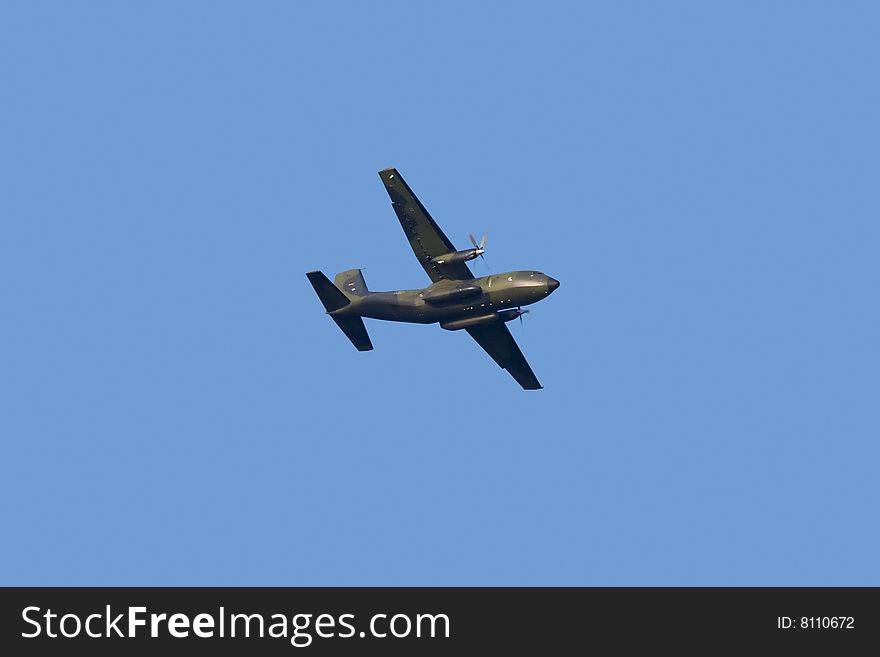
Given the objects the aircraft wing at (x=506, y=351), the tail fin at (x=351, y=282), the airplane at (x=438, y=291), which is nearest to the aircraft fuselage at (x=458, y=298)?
the airplane at (x=438, y=291)

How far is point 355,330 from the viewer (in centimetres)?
7050

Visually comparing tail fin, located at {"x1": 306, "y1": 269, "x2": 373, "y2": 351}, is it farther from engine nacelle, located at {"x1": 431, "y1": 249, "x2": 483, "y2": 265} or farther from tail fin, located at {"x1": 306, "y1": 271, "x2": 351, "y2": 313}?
engine nacelle, located at {"x1": 431, "y1": 249, "x2": 483, "y2": 265}

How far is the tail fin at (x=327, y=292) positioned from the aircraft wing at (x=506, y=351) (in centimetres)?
654

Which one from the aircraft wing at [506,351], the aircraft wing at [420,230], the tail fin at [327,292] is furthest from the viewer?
the aircraft wing at [506,351]

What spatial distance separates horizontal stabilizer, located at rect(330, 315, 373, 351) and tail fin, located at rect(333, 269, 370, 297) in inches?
68.8

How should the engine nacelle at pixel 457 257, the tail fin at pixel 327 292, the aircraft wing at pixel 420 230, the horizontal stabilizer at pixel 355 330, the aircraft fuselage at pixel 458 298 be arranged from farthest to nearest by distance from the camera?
the horizontal stabilizer at pixel 355 330, the tail fin at pixel 327 292, the aircraft wing at pixel 420 230, the engine nacelle at pixel 457 257, the aircraft fuselage at pixel 458 298

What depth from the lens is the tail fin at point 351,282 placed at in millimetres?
72000

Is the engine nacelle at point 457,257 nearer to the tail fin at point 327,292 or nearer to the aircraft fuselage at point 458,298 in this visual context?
the aircraft fuselage at point 458,298

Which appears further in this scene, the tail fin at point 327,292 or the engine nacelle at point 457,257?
the tail fin at point 327,292

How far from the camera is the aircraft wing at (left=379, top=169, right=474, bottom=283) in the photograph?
6650cm

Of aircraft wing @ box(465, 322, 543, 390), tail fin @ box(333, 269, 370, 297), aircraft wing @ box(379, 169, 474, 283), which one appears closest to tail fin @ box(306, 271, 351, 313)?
tail fin @ box(333, 269, 370, 297)
